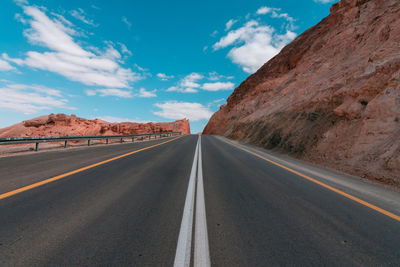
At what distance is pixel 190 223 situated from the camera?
2.64 metres

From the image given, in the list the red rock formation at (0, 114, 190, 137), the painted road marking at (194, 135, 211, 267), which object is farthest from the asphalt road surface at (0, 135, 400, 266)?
the red rock formation at (0, 114, 190, 137)

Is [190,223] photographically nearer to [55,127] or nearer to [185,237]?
[185,237]

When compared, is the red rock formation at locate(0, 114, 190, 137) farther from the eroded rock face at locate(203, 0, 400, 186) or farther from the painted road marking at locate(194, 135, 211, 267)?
the painted road marking at locate(194, 135, 211, 267)

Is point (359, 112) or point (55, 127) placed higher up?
point (359, 112)

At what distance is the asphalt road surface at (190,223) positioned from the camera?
1.92 meters

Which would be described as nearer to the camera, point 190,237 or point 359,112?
point 190,237

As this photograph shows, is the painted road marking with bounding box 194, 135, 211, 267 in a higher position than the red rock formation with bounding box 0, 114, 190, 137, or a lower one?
lower

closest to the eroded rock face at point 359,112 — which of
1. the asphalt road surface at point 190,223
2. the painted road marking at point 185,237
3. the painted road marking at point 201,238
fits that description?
the asphalt road surface at point 190,223

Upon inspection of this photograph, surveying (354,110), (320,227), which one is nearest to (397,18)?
(354,110)

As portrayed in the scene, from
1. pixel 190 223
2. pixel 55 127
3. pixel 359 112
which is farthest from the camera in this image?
pixel 55 127

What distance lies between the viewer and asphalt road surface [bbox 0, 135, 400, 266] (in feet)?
6.29

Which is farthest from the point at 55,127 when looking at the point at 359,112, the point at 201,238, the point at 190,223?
the point at 359,112

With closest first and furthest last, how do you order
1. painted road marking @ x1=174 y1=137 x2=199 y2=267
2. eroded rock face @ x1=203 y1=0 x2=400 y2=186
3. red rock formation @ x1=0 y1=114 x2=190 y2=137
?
1. painted road marking @ x1=174 y1=137 x2=199 y2=267
2. eroded rock face @ x1=203 y1=0 x2=400 y2=186
3. red rock formation @ x1=0 y1=114 x2=190 y2=137

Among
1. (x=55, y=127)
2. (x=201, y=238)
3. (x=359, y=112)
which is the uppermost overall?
(x=359, y=112)
